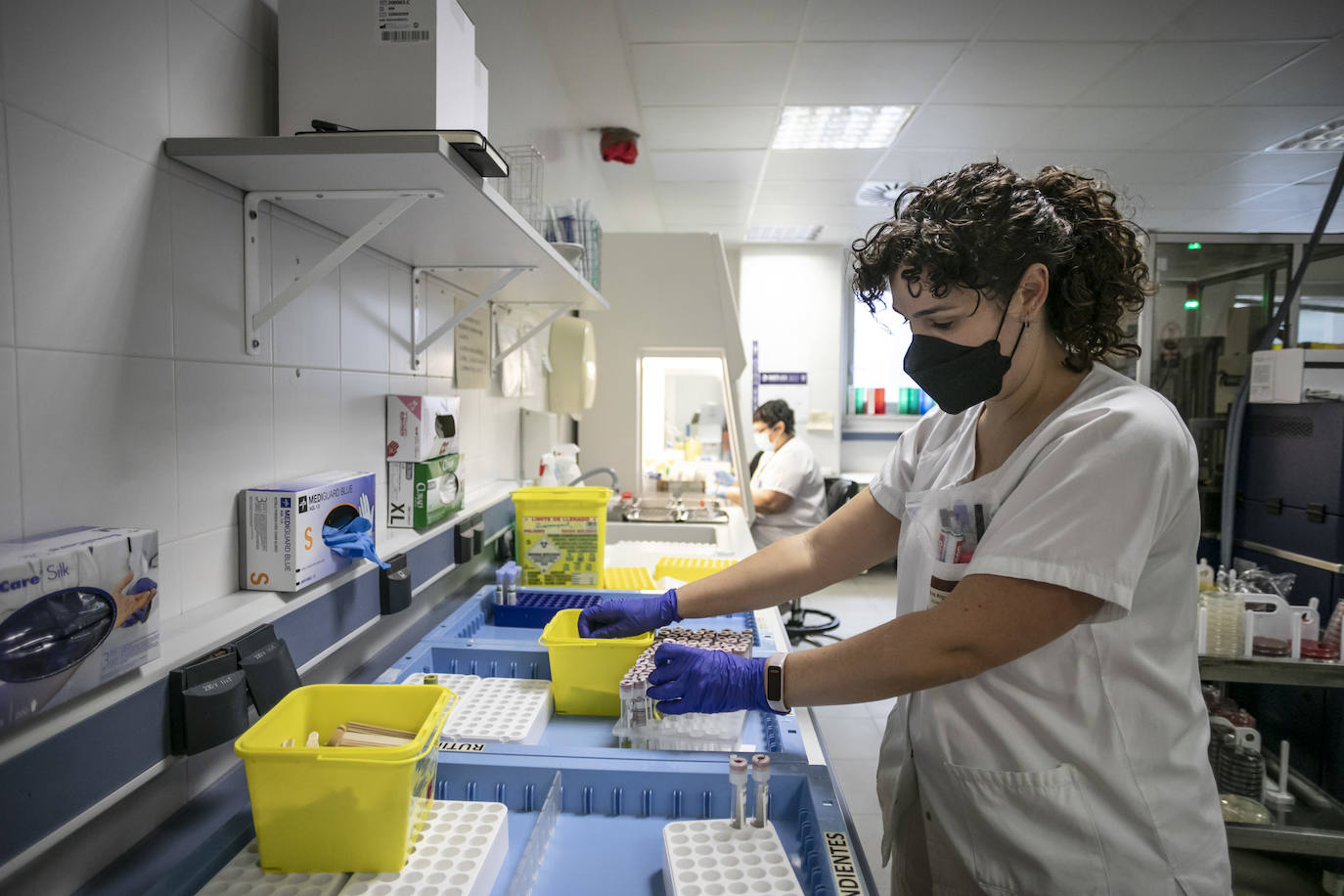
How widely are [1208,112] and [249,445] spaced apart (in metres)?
4.71

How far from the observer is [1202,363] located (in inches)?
128

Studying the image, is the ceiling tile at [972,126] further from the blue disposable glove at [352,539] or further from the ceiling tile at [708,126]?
the blue disposable glove at [352,539]

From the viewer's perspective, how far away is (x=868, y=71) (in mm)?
3381

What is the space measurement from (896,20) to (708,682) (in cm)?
288

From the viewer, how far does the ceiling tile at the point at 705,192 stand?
520cm

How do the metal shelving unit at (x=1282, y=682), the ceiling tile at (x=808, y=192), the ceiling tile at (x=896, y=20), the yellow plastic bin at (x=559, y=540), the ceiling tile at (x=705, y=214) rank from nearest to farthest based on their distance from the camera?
the yellow plastic bin at (x=559, y=540), the metal shelving unit at (x=1282, y=682), the ceiling tile at (x=896, y=20), the ceiling tile at (x=808, y=192), the ceiling tile at (x=705, y=214)

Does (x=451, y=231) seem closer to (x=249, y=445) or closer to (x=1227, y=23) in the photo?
(x=249, y=445)

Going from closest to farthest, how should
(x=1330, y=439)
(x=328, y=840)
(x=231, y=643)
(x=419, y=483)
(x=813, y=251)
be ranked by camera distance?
(x=328, y=840) → (x=231, y=643) → (x=419, y=483) → (x=1330, y=439) → (x=813, y=251)

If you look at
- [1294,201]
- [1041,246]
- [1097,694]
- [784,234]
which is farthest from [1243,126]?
[1097,694]

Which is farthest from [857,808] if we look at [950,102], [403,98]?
[950,102]

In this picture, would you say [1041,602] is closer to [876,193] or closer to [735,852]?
[735,852]

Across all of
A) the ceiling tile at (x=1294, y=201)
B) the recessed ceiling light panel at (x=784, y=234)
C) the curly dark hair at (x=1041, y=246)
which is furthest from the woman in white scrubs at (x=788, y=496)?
the ceiling tile at (x=1294, y=201)

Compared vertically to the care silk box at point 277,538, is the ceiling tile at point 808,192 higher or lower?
higher

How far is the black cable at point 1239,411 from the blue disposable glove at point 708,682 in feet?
9.07
